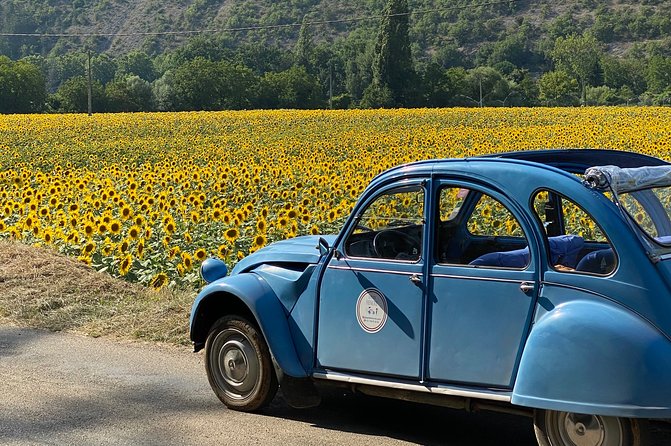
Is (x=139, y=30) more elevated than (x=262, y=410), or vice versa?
(x=139, y=30)

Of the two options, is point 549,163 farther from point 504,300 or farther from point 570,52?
point 570,52

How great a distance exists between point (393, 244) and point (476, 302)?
2.45ft

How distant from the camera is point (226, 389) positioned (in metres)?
6.72

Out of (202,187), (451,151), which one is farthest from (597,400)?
(451,151)

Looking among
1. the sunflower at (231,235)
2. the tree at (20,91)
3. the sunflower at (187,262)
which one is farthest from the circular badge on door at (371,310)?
the tree at (20,91)

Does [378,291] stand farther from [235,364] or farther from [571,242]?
[235,364]

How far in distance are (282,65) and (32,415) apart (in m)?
115

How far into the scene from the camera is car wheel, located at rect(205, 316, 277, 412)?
6.52m

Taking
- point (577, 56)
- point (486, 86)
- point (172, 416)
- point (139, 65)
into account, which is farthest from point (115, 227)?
point (139, 65)

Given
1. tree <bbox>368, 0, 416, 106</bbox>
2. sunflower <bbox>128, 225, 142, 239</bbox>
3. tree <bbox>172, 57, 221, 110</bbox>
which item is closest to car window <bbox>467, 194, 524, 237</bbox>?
sunflower <bbox>128, 225, 142, 239</bbox>

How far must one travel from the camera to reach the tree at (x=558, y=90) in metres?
94.1

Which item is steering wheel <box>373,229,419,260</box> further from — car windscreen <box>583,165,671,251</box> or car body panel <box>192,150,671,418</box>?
car windscreen <box>583,165,671,251</box>

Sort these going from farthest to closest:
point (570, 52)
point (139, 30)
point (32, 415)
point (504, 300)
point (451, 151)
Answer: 1. point (139, 30)
2. point (570, 52)
3. point (451, 151)
4. point (32, 415)
5. point (504, 300)

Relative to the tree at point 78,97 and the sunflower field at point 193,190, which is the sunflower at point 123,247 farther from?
the tree at point 78,97
